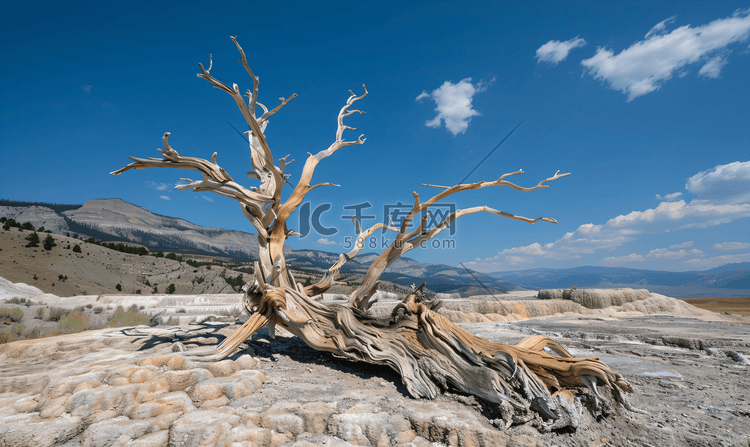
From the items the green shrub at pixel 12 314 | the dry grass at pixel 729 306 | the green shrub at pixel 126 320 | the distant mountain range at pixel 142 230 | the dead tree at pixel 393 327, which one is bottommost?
the dry grass at pixel 729 306

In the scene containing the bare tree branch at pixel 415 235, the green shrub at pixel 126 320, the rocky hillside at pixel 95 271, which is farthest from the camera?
the rocky hillside at pixel 95 271

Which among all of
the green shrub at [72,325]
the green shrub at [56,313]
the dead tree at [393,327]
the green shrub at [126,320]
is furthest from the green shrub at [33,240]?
the dead tree at [393,327]

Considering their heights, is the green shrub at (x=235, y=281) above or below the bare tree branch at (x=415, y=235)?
below

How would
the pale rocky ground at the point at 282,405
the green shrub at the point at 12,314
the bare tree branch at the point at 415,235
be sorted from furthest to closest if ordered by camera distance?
the green shrub at the point at 12,314, the bare tree branch at the point at 415,235, the pale rocky ground at the point at 282,405

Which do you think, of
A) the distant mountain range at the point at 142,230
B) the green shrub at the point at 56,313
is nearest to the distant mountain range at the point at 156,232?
the distant mountain range at the point at 142,230

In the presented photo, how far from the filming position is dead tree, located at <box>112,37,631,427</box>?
11.7 ft

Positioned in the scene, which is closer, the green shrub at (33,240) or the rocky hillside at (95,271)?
the rocky hillside at (95,271)

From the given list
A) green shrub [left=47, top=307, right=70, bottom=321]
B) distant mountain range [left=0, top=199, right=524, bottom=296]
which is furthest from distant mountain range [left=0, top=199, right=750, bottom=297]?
green shrub [left=47, top=307, right=70, bottom=321]

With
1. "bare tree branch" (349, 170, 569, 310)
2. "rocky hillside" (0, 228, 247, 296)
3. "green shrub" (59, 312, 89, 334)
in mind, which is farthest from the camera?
"rocky hillside" (0, 228, 247, 296)

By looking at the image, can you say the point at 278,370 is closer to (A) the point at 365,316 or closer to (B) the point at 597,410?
(A) the point at 365,316

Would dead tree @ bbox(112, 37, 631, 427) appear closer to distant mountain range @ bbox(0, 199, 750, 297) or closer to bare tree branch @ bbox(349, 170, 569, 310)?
bare tree branch @ bbox(349, 170, 569, 310)

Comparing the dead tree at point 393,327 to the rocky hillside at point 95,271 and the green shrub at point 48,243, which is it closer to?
the rocky hillside at point 95,271

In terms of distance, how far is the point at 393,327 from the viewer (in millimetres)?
4961

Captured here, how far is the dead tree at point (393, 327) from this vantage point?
357 cm
